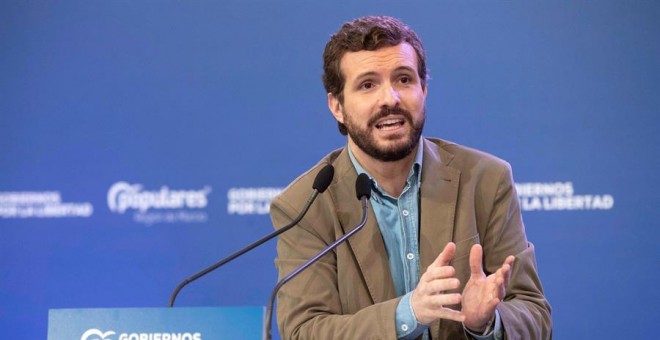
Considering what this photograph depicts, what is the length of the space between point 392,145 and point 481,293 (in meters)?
0.61

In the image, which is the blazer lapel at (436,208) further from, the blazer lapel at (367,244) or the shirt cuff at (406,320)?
the shirt cuff at (406,320)

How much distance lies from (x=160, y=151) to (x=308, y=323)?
184 cm

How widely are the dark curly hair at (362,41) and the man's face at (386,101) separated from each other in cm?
2

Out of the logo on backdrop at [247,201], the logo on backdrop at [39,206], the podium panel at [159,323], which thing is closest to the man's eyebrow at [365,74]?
the podium panel at [159,323]

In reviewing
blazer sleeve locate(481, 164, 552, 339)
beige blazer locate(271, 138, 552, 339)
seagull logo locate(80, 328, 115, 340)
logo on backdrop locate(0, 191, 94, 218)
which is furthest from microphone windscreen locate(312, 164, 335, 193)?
logo on backdrop locate(0, 191, 94, 218)

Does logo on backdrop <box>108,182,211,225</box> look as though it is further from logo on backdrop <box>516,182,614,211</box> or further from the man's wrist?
the man's wrist

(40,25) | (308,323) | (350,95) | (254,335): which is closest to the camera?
(254,335)

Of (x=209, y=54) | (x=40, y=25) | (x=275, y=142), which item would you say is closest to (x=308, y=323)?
(x=275, y=142)

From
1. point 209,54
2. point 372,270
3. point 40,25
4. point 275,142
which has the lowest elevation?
point 372,270

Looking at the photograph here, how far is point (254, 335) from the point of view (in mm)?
1917

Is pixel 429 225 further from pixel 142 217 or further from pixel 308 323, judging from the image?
pixel 142 217

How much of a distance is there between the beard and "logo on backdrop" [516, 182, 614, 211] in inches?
54.5

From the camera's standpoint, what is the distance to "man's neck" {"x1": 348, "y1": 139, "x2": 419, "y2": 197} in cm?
266

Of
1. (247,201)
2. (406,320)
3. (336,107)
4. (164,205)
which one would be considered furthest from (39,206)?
(406,320)
